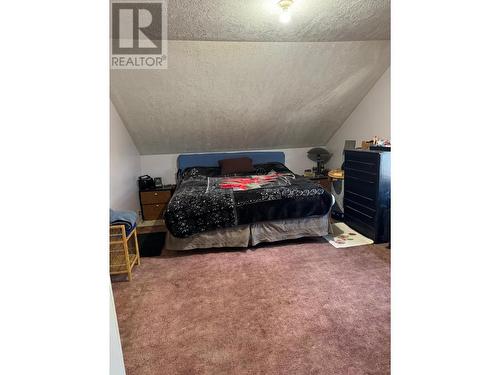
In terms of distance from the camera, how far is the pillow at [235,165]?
467 centimetres

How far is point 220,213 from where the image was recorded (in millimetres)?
3090

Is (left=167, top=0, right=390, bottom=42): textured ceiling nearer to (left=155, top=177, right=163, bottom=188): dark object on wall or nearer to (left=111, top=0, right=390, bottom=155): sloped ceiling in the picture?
(left=111, top=0, right=390, bottom=155): sloped ceiling

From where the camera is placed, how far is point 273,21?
2.48 m

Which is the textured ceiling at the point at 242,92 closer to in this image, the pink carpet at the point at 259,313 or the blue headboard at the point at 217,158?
the blue headboard at the point at 217,158

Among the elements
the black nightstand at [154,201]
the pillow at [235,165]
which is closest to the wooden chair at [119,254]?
the black nightstand at [154,201]

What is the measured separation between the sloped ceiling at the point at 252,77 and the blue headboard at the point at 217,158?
13 cm

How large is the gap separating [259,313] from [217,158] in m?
3.30

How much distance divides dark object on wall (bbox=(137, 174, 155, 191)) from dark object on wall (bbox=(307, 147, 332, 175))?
9.04 feet

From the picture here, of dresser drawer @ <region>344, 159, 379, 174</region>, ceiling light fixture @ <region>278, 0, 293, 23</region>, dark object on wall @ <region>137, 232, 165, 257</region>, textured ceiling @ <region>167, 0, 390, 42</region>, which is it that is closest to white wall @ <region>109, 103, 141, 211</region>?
dark object on wall @ <region>137, 232, 165, 257</region>

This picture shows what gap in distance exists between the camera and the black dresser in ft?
10.4

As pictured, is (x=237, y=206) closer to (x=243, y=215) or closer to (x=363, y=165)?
(x=243, y=215)
